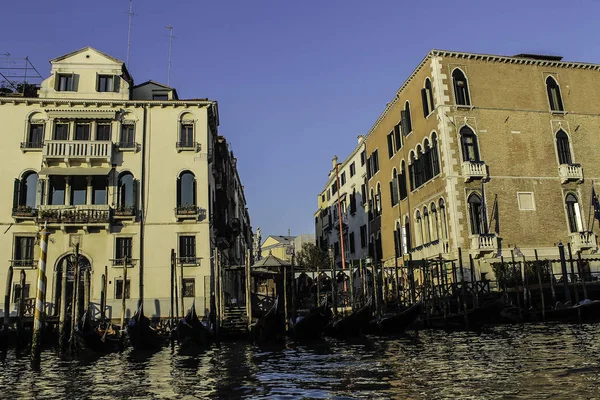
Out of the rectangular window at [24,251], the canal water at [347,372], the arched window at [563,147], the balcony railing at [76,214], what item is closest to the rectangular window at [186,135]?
the balcony railing at [76,214]

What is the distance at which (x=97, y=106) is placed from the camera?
2300 centimetres

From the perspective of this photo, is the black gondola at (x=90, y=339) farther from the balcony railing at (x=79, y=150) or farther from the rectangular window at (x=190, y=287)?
the balcony railing at (x=79, y=150)

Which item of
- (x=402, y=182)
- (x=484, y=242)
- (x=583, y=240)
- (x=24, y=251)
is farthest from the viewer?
(x=402, y=182)

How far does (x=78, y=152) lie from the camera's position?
2217 centimetres

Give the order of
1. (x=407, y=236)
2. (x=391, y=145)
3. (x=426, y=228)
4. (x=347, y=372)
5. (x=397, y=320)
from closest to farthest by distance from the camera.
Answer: (x=347, y=372), (x=397, y=320), (x=426, y=228), (x=407, y=236), (x=391, y=145)

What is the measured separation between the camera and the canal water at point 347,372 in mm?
6898

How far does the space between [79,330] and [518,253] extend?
16248 millimetres

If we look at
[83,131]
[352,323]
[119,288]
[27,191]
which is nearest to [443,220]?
[352,323]

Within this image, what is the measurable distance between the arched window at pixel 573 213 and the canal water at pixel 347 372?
9.19m

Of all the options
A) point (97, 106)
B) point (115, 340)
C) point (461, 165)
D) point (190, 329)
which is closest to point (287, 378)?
point (190, 329)

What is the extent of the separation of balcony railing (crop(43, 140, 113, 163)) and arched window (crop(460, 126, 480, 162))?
49.1ft

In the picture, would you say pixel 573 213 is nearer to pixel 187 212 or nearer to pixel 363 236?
pixel 363 236

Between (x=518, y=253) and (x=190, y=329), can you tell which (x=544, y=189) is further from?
(x=190, y=329)

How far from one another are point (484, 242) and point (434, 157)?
171 inches
